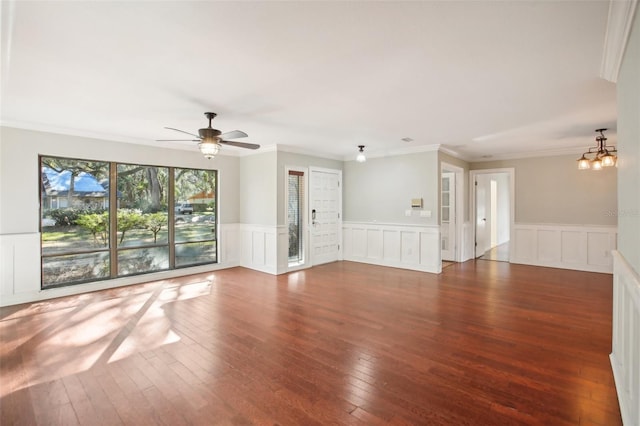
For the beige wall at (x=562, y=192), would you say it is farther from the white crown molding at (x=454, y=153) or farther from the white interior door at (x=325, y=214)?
the white interior door at (x=325, y=214)

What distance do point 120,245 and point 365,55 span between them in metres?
5.20

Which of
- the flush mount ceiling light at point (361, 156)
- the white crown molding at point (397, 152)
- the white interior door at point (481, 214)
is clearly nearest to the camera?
the flush mount ceiling light at point (361, 156)

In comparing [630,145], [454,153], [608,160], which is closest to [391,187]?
[454,153]

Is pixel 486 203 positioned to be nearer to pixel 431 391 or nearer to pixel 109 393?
pixel 431 391

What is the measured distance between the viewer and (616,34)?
79.3 inches

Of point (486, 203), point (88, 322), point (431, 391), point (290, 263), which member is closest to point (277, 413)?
point (431, 391)

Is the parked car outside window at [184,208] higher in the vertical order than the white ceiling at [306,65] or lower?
lower

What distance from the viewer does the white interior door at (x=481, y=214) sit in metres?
8.10

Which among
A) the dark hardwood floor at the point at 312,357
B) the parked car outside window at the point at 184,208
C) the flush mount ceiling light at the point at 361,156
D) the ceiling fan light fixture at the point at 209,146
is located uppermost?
the flush mount ceiling light at the point at 361,156

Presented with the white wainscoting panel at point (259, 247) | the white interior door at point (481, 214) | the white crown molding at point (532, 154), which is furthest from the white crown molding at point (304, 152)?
the white interior door at point (481, 214)

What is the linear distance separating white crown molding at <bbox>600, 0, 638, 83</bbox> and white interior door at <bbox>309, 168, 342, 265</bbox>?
5.11 metres

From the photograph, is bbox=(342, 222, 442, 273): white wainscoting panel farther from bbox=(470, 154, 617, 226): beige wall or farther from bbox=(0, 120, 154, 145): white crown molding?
bbox=(0, 120, 154, 145): white crown molding

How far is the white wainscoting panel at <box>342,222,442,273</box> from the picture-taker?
6.34 meters

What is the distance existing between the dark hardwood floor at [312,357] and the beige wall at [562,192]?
2068mm
